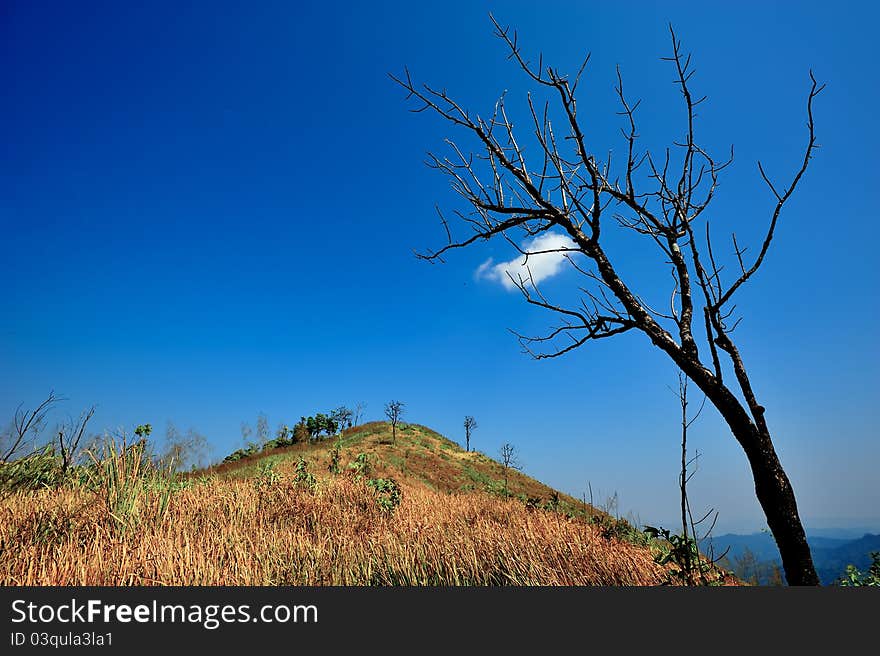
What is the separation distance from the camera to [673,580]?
134 inches

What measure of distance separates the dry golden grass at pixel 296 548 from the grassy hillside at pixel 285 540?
0.6 inches

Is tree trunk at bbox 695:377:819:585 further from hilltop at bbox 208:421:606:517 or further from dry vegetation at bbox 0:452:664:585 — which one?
hilltop at bbox 208:421:606:517

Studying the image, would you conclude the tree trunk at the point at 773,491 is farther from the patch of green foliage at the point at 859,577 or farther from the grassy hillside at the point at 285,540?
the patch of green foliage at the point at 859,577

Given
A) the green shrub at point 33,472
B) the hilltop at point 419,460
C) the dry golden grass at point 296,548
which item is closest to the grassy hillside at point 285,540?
the dry golden grass at point 296,548

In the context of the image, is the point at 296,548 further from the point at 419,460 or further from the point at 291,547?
the point at 419,460

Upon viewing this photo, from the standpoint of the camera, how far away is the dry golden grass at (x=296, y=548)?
335 cm

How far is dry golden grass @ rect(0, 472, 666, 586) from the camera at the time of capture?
3.35 m

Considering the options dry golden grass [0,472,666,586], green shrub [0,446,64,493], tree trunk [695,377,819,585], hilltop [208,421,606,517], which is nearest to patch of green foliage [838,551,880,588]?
tree trunk [695,377,819,585]

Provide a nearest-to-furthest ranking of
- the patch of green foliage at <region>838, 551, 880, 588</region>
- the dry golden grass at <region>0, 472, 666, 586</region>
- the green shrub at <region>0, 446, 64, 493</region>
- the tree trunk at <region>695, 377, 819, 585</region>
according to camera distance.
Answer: the tree trunk at <region>695, 377, 819, 585</region> < the dry golden grass at <region>0, 472, 666, 586</region> < the patch of green foliage at <region>838, 551, 880, 588</region> < the green shrub at <region>0, 446, 64, 493</region>

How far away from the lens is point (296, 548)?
4.32 metres

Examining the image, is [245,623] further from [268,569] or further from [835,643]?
[835,643]

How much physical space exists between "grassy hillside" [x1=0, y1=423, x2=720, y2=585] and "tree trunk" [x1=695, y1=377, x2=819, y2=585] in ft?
3.28

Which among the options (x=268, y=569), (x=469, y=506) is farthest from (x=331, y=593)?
(x=469, y=506)

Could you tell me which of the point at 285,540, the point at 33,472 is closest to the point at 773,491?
the point at 285,540
